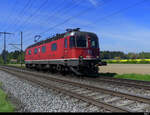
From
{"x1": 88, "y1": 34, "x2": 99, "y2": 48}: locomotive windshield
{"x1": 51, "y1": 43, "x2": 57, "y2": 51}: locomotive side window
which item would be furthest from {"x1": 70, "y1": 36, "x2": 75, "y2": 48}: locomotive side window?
{"x1": 51, "y1": 43, "x2": 57, "y2": 51}: locomotive side window

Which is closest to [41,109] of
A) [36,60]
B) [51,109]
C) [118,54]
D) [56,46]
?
[51,109]

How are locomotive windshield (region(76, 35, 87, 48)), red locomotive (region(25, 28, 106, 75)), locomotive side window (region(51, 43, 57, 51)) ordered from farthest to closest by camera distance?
1. locomotive side window (region(51, 43, 57, 51))
2. locomotive windshield (region(76, 35, 87, 48))
3. red locomotive (region(25, 28, 106, 75))

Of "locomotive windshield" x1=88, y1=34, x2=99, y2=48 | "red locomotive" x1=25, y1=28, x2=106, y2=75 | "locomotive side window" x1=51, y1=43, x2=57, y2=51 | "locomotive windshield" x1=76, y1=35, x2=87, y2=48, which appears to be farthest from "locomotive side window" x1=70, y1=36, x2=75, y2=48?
"locomotive side window" x1=51, y1=43, x2=57, y2=51

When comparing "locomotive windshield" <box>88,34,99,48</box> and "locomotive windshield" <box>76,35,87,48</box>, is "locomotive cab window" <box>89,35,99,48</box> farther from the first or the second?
"locomotive windshield" <box>76,35,87,48</box>

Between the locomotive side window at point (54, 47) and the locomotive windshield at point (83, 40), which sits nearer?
the locomotive windshield at point (83, 40)

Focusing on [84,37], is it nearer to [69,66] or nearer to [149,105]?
[69,66]

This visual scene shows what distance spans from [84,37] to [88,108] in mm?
8938

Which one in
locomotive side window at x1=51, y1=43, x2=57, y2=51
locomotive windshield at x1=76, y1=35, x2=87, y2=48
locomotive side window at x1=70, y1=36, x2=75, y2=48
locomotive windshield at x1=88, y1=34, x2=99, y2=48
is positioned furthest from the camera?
locomotive side window at x1=51, y1=43, x2=57, y2=51

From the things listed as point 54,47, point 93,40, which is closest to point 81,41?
point 93,40

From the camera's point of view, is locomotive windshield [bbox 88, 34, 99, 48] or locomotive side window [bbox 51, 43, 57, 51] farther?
locomotive side window [bbox 51, 43, 57, 51]

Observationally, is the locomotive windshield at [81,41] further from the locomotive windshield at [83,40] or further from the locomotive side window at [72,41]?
the locomotive side window at [72,41]

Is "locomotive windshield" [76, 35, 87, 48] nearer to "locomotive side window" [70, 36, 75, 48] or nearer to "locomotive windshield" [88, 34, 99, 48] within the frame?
"locomotive side window" [70, 36, 75, 48]

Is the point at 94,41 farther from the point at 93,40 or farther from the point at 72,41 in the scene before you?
the point at 72,41

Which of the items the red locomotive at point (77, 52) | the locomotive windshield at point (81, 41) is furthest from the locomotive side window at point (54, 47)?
the locomotive windshield at point (81, 41)
